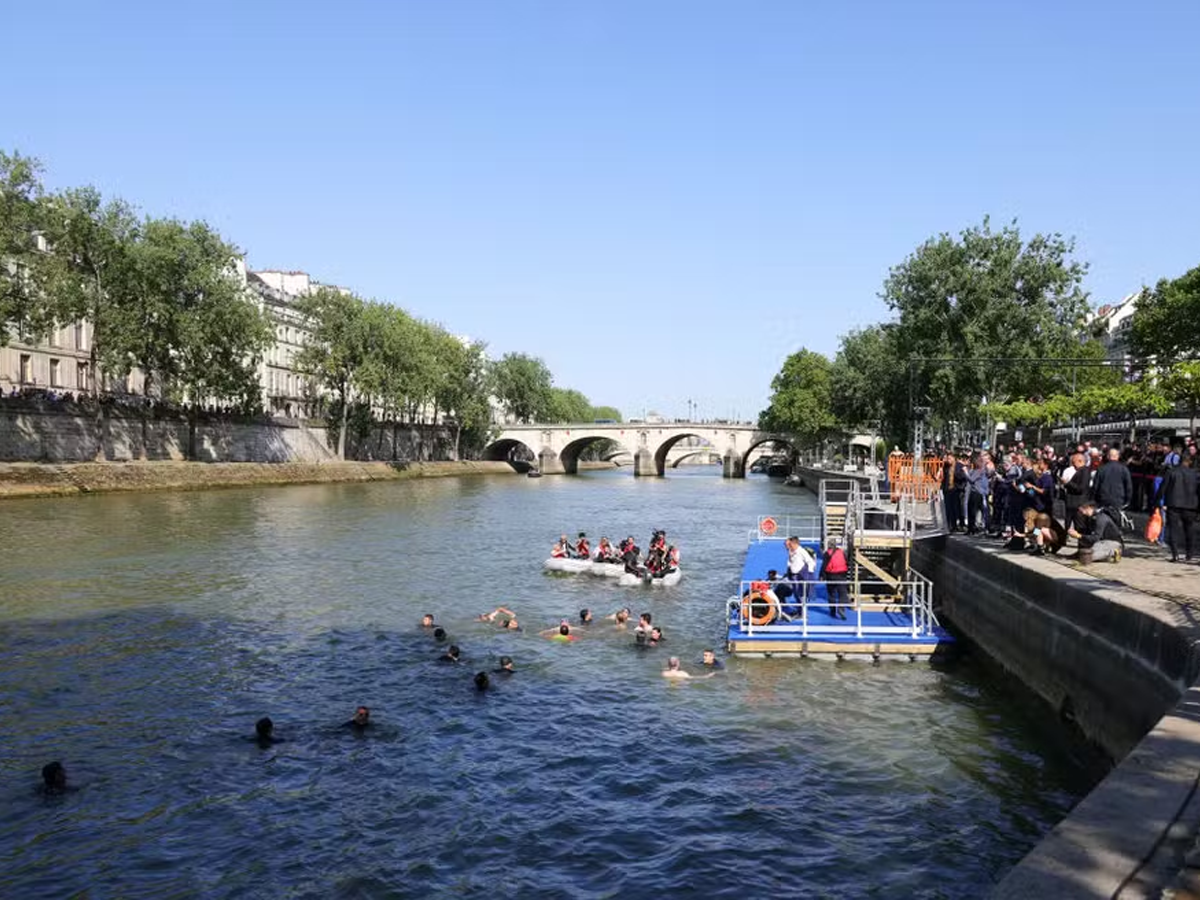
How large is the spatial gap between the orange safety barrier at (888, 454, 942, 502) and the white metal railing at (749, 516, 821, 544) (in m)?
3.51

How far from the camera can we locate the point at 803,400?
410 ft

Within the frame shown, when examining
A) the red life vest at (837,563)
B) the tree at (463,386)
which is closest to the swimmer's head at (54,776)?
the red life vest at (837,563)

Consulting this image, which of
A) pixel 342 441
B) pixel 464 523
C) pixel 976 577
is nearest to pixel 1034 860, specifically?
pixel 976 577

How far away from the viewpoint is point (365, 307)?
100m

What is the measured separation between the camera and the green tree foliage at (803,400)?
402ft

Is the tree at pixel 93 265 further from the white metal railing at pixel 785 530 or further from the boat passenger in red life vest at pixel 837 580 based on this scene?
the boat passenger in red life vest at pixel 837 580

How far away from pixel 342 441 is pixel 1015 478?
83191 mm

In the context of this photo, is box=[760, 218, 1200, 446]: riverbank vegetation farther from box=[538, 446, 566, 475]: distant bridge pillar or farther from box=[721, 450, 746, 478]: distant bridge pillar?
box=[538, 446, 566, 475]: distant bridge pillar

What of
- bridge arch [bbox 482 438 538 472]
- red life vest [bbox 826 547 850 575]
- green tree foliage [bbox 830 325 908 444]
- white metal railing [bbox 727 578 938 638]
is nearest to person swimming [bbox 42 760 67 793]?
white metal railing [bbox 727 578 938 638]

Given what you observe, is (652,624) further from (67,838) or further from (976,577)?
(67,838)

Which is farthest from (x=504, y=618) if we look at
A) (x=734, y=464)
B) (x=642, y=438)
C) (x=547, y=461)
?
(x=734, y=464)

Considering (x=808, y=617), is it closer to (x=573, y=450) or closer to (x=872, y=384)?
(x=872, y=384)

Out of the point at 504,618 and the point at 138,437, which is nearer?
the point at 504,618

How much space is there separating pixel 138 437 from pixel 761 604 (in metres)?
64.4
